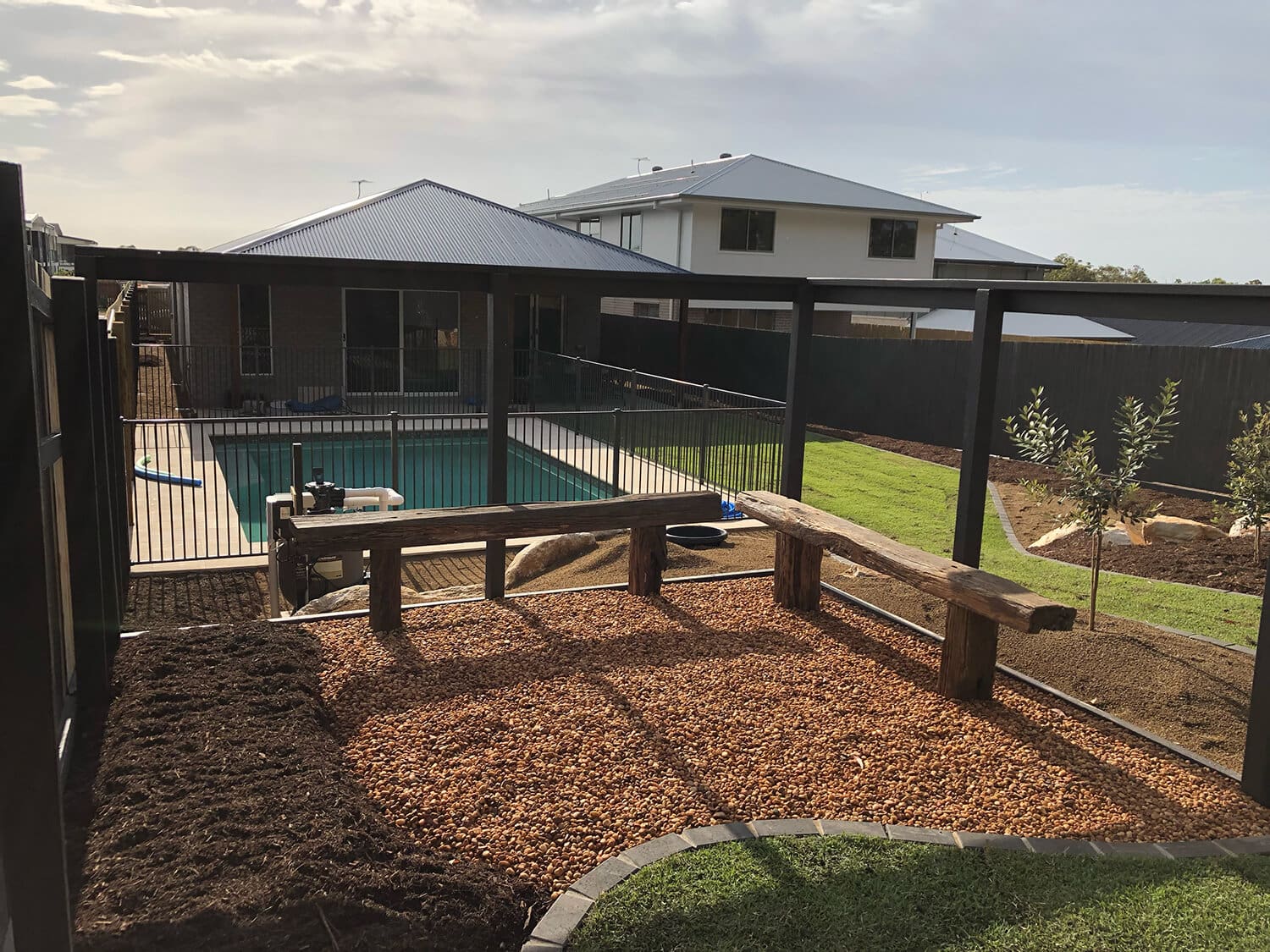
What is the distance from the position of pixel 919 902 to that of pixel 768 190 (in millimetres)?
26260

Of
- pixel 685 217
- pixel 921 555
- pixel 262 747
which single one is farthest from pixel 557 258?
pixel 262 747

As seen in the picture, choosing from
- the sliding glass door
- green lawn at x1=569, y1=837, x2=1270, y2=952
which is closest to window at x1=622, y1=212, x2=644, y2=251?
the sliding glass door

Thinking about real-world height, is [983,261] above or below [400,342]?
above

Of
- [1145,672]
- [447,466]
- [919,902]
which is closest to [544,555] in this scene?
[1145,672]

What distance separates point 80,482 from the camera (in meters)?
4.53

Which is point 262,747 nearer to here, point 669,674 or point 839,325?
point 669,674

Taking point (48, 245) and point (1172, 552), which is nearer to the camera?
point (48, 245)

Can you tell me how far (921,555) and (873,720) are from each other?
3.82 feet

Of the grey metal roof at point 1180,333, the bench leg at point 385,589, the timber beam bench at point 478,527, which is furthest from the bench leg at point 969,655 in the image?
the grey metal roof at point 1180,333

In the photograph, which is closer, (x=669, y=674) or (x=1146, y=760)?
(x=1146, y=760)

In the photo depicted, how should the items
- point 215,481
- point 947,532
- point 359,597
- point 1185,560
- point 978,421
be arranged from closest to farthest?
1. point 978,421
2. point 359,597
3. point 1185,560
4. point 215,481
5. point 947,532

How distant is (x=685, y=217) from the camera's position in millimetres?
27219

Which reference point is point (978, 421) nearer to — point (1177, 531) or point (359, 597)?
point (359, 597)

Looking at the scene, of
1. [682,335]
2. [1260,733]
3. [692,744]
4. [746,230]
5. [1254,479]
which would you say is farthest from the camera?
[746,230]
